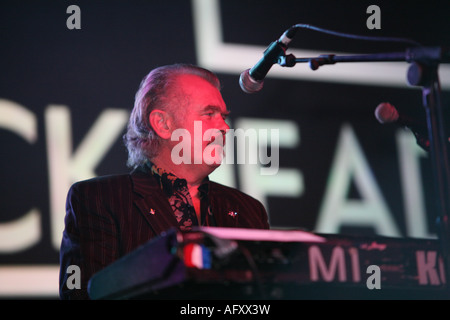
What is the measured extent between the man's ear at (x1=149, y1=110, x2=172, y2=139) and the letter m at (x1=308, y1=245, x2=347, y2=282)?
137cm

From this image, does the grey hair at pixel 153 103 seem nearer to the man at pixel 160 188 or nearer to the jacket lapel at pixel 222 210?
the man at pixel 160 188

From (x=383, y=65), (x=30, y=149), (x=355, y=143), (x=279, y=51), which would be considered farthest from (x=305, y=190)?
(x=279, y=51)

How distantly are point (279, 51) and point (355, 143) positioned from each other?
80.7 inches

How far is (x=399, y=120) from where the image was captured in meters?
1.54

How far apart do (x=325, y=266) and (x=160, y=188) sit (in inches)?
43.9

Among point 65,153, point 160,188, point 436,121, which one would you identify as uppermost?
point 65,153

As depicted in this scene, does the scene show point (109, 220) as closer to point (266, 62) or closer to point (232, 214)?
point (232, 214)

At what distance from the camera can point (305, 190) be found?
3.45 m

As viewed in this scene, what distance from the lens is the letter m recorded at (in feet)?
4.19

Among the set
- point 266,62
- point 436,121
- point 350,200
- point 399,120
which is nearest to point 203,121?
point 266,62

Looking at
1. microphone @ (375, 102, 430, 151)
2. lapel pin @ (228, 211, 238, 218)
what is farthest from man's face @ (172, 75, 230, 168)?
microphone @ (375, 102, 430, 151)
